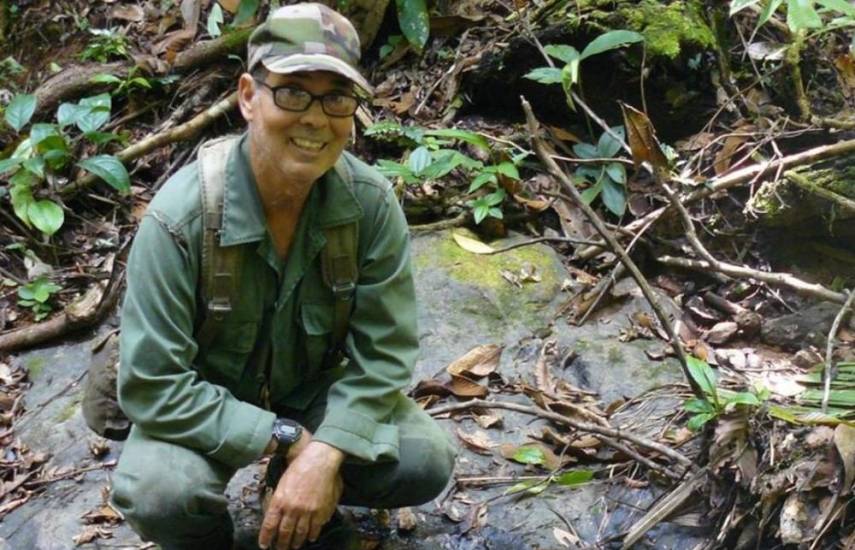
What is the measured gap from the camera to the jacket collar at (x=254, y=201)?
2682mm

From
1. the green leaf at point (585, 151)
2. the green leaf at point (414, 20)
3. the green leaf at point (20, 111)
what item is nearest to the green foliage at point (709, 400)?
the green leaf at point (585, 151)

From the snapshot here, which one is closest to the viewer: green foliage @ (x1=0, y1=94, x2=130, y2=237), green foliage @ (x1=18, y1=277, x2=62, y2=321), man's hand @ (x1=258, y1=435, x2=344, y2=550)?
man's hand @ (x1=258, y1=435, x2=344, y2=550)

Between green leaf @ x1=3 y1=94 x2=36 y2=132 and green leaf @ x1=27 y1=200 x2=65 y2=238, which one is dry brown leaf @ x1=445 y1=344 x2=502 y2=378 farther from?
green leaf @ x1=3 y1=94 x2=36 y2=132

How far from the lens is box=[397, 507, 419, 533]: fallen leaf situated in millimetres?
3322

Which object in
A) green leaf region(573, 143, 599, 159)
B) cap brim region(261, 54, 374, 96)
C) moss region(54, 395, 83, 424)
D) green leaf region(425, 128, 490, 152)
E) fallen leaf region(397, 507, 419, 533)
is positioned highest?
cap brim region(261, 54, 374, 96)

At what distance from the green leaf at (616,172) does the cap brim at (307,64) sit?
2625 millimetres

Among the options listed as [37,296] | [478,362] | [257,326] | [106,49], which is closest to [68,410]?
[37,296]

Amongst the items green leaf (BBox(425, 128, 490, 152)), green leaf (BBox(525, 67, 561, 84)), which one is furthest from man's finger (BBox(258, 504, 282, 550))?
green leaf (BBox(525, 67, 561, 84))

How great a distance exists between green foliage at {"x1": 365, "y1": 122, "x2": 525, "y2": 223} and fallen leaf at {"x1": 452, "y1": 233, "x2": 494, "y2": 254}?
11 centimetres

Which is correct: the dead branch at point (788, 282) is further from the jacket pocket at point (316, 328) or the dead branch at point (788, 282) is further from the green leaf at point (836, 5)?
the jacket pocket at point (316, 328)

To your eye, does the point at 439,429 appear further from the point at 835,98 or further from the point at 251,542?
the point at 835,98

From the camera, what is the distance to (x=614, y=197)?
4.90 meters

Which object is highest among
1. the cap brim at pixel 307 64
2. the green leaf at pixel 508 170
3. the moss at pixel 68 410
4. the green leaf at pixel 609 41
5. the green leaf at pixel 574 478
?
the cap brim at pixel 307 64

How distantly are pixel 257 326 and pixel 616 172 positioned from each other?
8.62 feet
